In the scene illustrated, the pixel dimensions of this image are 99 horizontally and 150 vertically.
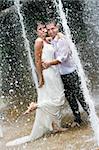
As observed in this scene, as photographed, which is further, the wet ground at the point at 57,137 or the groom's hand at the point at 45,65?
the groom's hand at the point at 45,65

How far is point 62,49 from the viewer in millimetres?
7602

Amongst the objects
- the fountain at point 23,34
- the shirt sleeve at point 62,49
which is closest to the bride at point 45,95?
the shirt sleeve at point 62,49

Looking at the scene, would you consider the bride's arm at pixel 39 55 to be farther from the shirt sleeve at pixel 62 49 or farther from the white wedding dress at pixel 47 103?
the shirt sleeve at pixel 62 49

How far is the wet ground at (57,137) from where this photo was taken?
683 centimetres

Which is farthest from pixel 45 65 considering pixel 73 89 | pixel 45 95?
pixel 73 89

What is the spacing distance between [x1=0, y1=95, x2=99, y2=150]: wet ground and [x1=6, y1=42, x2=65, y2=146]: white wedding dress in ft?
0.43

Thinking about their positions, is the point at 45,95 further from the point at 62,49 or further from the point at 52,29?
the point at 52,29

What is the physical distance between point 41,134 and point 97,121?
0.81 metres

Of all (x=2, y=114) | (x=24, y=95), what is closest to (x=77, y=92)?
(x=2, y=114)

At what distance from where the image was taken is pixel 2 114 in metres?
9.91

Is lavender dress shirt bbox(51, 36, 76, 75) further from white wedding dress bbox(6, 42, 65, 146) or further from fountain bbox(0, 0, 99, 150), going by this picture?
fountain bbox(0, 0, 99, 150)

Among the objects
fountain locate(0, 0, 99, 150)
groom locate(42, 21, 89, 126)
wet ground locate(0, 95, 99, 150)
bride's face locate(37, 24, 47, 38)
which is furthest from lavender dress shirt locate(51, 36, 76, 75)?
fountain locate(0, 0, 99, 150)

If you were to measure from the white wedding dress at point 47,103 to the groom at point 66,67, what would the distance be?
4.4 inches

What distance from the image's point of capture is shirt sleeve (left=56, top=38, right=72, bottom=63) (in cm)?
759
